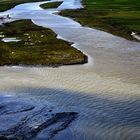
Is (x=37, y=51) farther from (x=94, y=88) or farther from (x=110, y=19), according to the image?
(x=110, y=19)

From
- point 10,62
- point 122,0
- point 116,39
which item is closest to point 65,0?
point 122,0

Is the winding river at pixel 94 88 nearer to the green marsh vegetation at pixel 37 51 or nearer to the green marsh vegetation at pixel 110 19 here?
the green marsh vegetation at pixel 37 51

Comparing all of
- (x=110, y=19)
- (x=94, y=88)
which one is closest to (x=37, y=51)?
(x=94, y=88)

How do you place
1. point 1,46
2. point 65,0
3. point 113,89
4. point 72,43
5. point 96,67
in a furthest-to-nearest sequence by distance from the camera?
point 65,0 < point 72,43 < point 1,46 < point 96,67 < point 113,89

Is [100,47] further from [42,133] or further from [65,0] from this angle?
[65,0]

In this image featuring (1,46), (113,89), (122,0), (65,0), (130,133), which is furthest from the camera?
(65,0)

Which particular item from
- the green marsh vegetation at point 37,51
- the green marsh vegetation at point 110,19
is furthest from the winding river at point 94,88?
the green marsh vegetation at point 110,19

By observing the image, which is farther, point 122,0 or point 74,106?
point 122,0
